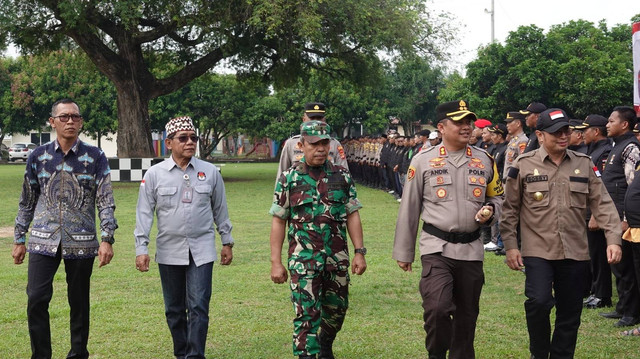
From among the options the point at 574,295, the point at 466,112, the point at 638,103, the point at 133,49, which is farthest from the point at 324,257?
the point at 133,49

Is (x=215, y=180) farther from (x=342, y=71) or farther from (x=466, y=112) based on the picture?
(x=342, y=71)

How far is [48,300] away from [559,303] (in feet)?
11.6

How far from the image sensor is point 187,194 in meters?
5.75

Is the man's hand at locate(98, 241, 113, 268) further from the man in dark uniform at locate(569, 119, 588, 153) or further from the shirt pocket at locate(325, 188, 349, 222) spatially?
the man in dark uniform at locate(569, 119, 588, 153)

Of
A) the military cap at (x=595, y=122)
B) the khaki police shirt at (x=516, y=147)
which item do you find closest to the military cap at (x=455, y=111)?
the military cap at (x=595, y=122)

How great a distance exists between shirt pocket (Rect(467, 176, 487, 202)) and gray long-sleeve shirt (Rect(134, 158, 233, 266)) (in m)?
1.83

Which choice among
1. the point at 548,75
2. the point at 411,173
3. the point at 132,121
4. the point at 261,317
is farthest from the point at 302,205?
the point at 548,75

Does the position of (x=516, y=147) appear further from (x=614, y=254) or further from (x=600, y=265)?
(x=614, y=254)

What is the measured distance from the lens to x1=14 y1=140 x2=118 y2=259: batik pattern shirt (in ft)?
18.4

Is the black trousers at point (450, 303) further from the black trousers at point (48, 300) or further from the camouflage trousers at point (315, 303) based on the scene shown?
the black trousers at point (48, 300)

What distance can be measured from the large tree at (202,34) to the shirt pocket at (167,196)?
18.9 m

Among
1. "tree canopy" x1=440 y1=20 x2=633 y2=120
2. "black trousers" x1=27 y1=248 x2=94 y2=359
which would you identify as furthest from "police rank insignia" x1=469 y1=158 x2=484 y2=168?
"tree canopy" x1=440 y1=20 x2=633 y2=120

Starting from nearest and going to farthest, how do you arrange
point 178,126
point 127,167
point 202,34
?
point 178,126
point 127,167
point 202,34

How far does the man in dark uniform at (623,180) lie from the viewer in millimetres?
7215
